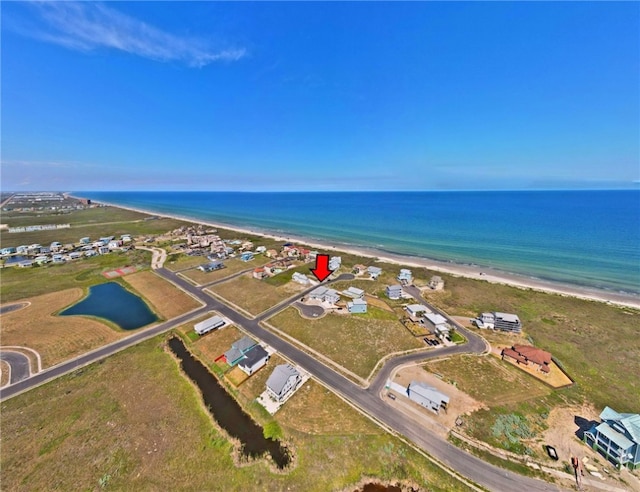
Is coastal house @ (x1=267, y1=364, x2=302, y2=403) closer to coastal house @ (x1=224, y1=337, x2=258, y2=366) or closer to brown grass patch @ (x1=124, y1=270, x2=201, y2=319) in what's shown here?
coastal house @ (x1=224, y1=337, x2=258, y2=366)

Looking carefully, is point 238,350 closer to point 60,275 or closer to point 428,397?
point 428,397

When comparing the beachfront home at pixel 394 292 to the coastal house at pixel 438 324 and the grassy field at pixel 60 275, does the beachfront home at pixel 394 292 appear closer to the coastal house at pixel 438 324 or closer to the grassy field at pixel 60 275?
the coastal house at pixel 438 324

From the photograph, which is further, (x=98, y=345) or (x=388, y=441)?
(x=98, y=345)

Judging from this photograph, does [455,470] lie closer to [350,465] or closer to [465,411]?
[465,411]

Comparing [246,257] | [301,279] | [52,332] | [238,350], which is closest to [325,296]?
[301,279]

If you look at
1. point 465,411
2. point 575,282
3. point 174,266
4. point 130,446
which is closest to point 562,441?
point 465,411

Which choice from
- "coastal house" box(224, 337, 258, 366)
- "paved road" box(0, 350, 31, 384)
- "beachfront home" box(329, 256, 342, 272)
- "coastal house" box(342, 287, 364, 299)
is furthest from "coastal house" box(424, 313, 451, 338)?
"paved road" box(0, 350, 31, 384)
